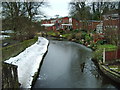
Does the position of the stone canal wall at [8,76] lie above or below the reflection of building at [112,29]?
below

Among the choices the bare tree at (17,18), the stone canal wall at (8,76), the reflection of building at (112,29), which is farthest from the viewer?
the bare tree at (17,18)

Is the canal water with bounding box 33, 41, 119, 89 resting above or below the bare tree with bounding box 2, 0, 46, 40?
below

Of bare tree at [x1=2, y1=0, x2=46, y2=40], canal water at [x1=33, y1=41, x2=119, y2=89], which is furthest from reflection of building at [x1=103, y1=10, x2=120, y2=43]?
bare tree at [x1=2, y1=0, x2=46, y2=40]

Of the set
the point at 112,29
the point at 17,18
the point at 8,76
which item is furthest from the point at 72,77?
the point at 17,18

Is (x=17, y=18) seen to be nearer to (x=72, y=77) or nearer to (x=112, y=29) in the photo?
(x=72, y=77)

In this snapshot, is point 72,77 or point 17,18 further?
point 17,18

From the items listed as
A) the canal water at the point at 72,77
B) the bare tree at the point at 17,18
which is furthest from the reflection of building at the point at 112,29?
the bare tree at the point at 17,18

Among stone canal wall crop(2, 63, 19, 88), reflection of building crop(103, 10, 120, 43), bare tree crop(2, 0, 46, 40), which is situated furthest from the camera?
bare tree crop(2, 0, 46, 40)

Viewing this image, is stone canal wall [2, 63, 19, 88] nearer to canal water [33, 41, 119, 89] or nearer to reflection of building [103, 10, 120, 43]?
canal water [33, 41, 119, 89]

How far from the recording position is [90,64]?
10688mm

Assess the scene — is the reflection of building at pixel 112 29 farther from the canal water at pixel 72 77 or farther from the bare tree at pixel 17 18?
the bare tree at pixel 17 18

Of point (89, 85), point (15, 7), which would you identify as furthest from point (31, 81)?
point (15, 7)

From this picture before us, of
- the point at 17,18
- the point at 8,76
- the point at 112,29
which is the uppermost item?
the point at 17,18

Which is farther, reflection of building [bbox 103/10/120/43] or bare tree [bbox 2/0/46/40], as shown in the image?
bare tree [bbox 2/0/46/40]
